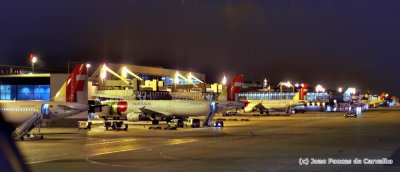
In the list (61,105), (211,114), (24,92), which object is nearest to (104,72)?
(24,92)

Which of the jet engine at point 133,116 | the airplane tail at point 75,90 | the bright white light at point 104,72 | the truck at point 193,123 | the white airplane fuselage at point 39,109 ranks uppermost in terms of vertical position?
the bright white light at point 104,72

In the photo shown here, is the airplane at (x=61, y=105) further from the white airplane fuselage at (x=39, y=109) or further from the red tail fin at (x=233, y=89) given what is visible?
the red tail fin at (x=233, y=89)

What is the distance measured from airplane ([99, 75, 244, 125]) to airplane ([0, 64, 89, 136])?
65.3 feet

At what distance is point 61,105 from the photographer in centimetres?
4978

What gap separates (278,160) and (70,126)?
43.6 metres

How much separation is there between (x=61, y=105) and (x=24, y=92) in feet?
105

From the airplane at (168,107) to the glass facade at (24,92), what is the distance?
9043 mm

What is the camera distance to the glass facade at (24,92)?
75.6 metres

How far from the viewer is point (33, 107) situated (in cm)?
5188

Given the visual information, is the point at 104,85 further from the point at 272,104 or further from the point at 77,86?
the point at 272,104

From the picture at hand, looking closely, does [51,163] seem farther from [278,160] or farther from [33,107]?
[33,107]

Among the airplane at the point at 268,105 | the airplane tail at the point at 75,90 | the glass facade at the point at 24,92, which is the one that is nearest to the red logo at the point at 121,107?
the glass facade at the point at 24,92

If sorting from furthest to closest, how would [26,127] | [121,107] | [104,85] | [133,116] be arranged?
[104,85] < [121,107] < [133,116] < [26,127]

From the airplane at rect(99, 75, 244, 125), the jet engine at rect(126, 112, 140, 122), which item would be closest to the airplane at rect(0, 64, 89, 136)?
the jet engine at rect(126, 112, 140, 122)
